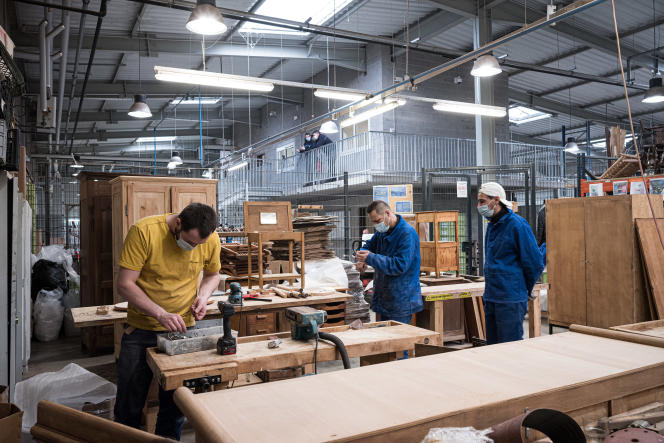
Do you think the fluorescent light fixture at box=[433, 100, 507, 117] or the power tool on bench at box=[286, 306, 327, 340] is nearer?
the power tool on bench at box=[286, 306, 327, 340]

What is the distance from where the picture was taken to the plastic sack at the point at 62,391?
357 cm

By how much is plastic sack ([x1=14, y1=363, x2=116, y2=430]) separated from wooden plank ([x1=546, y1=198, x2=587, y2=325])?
16.7 feet

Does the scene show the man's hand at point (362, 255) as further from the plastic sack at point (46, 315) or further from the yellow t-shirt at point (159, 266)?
the plastic sack at point (46, 315)

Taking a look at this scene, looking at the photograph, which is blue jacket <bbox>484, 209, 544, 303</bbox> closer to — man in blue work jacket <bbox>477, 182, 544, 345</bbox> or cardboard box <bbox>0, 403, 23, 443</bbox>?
man in blue work jacket <bbox>477, 182, 544, 345</bbox>

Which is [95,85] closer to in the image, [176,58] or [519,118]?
[176,58]

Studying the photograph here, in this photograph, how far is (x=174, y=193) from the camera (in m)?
5.36

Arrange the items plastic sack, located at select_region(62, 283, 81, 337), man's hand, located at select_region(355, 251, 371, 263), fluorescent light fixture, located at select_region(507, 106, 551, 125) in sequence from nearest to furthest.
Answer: man's hand, located at select_region(355, 251, 371, 263)
plastic sack, located at select_region(62, 283, 81, 337)
fluorescent light fixture, located at select_region(507, 106, 551, 125)

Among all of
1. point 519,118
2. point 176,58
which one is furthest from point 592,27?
point 176,58

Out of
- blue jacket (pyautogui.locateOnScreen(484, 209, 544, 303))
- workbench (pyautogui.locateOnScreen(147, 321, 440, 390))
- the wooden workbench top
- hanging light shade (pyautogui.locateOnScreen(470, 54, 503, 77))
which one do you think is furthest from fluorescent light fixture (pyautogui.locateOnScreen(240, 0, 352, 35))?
workbench (pyautogui.locateOnScreen(147, 321, 440, 390))

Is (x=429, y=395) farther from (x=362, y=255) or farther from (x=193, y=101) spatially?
(x=193, y=101)

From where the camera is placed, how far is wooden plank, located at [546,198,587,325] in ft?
18.9

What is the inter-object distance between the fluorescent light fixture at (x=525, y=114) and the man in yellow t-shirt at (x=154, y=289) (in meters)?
17.9

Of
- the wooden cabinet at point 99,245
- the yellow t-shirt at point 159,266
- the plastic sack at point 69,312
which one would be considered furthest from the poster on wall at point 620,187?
the plastic sack at point 69,312

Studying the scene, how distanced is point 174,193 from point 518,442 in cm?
476
